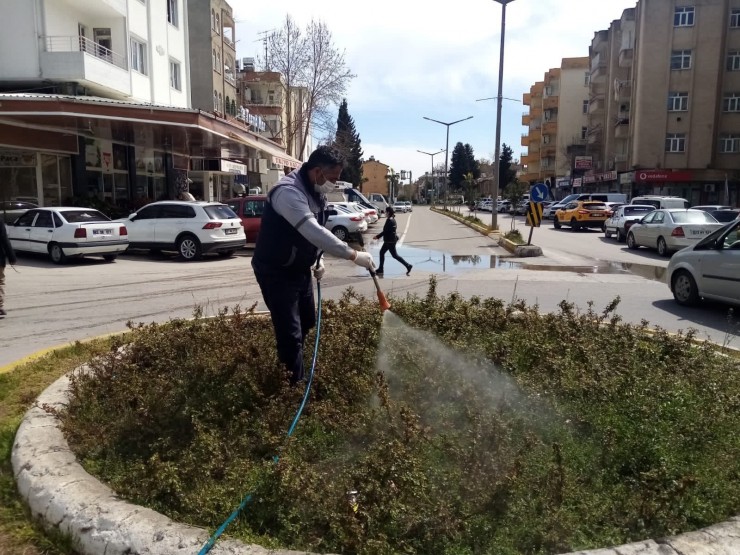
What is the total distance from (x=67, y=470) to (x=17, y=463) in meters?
0.40

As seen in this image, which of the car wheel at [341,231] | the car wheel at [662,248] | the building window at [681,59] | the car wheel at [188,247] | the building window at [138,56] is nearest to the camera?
the car wheel at [188,247]

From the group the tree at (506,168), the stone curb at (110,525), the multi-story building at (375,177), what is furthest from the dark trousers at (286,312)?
the multi-story building at (375,177)

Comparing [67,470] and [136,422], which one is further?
[136,422]

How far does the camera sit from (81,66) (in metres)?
20.6

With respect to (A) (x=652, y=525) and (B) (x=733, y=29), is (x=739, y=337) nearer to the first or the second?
(A) (x=652, y=525)

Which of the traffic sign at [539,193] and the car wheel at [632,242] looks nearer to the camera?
the traffic sign at [539,193]

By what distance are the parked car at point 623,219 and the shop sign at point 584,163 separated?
122 ft

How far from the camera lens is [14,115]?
17219 millimetres

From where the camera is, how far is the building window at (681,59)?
47250 mm

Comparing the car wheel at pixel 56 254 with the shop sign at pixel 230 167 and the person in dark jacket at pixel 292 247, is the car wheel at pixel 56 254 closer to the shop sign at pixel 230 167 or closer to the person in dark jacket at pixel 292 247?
the person in dark jacket at pixel 292 247

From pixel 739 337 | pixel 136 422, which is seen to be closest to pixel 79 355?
pixel 136 422

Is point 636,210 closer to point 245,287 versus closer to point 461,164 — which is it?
point 245,287

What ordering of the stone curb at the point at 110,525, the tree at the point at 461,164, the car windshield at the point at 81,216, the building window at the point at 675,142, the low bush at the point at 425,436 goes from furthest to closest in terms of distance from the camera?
the tree at the point at 461,164 < the building window at the point at 675,142 < the car windshield at the point at 81,216 < the low bush at the point at 425,436 < the stone curb at the point at 110,525

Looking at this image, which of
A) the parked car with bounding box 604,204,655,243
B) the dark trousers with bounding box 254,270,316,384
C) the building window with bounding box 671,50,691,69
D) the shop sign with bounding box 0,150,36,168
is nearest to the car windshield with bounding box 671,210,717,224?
the parked car with bounding box 604,204,655,243
